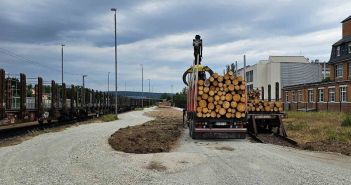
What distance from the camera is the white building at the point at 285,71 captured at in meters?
85.5

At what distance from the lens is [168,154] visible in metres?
12.1

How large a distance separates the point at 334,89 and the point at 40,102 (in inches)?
1572

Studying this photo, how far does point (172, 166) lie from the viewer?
1032 cm

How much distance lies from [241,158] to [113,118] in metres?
23.5

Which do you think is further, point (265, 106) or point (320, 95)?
point (320, 95)

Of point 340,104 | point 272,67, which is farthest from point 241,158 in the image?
point 272,67

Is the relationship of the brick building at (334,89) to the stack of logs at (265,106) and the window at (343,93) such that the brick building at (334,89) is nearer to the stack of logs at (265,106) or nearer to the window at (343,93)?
the window at (343,93)

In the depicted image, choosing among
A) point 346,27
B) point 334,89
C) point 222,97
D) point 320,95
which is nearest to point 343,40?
point 346,27

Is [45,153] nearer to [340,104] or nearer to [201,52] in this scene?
[201,52]

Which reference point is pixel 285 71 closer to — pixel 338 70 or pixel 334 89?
pixel 338 70

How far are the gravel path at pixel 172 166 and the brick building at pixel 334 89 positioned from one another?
128ft

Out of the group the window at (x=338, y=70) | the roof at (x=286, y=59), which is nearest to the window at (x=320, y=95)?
the window at (x=338, y=70)

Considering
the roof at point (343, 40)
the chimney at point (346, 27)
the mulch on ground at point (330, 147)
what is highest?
the chimney at point (346, 27)

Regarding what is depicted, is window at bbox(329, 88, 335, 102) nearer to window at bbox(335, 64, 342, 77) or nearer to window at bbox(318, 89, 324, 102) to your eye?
window at bbox(318, 89, 324, 102)
